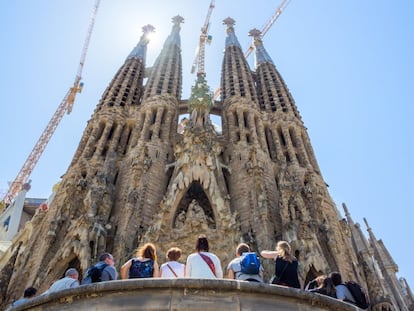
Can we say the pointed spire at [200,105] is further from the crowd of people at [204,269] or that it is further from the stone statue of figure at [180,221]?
the crowd of people at [204,269]

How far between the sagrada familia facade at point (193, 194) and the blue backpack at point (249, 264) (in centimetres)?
859

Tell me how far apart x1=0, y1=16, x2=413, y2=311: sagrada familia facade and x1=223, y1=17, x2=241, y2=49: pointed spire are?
8.54 meters

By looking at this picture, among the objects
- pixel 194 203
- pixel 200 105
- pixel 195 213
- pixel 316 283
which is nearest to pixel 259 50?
pixel 200 105

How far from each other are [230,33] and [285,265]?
32.8m

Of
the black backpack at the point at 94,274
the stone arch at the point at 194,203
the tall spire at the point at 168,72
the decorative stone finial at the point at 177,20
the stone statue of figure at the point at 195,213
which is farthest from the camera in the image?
the decorative stone finial at the point at 177,20

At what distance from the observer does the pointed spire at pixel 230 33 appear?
33812 mm

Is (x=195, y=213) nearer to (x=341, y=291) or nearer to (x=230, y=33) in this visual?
(x=341, y=291)

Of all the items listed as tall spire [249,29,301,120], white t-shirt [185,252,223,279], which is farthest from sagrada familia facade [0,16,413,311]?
white t-shirt [185,252,223,279]

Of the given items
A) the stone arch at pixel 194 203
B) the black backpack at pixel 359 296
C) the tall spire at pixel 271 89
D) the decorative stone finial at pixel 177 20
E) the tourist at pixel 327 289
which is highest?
the decorative stone finial at pixel 177 20

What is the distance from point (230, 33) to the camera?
1411 inches

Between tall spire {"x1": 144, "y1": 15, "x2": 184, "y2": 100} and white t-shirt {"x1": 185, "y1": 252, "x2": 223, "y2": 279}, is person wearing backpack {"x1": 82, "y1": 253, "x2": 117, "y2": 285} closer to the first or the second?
white t-shirt {"x1": 185, "y1": 252, "x2": 223, "y2": 279}

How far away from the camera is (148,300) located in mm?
5590

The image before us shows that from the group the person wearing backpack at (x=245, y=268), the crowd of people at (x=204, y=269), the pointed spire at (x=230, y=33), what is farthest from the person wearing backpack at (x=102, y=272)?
the pointed spire at (x=230, y=33)

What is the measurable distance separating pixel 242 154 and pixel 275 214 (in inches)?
162
